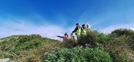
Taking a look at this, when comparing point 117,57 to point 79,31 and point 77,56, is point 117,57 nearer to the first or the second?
point 77,56

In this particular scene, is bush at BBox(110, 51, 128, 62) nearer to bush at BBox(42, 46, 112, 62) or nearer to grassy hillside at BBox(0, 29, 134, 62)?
grassy hillside at BBox(0, 29, 134, 62)

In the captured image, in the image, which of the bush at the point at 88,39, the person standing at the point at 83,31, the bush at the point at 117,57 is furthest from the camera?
the person standing at the point at 83,31

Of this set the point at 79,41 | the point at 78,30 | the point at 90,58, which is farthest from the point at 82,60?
the point at 78,30

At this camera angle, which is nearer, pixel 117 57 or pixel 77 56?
pixel 77 56

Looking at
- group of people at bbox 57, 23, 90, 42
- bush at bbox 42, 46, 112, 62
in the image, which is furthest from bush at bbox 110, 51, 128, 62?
group of people at bbox 57, 23, 90, 42

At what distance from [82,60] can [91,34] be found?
334 centimetres

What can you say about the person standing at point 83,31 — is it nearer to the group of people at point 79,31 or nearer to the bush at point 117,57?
the group of people at point 79,31

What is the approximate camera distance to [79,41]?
15445 millimetres

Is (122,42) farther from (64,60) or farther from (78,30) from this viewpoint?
(64,60)

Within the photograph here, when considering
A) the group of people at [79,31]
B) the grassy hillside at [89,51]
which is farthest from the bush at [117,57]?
the group of people at [79,31]

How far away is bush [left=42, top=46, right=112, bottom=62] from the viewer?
12.1 meters

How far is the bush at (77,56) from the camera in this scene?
1211 centimetres

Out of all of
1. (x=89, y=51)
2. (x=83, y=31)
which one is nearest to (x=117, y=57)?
(x=89, y=51)

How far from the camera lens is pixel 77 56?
1234cm
